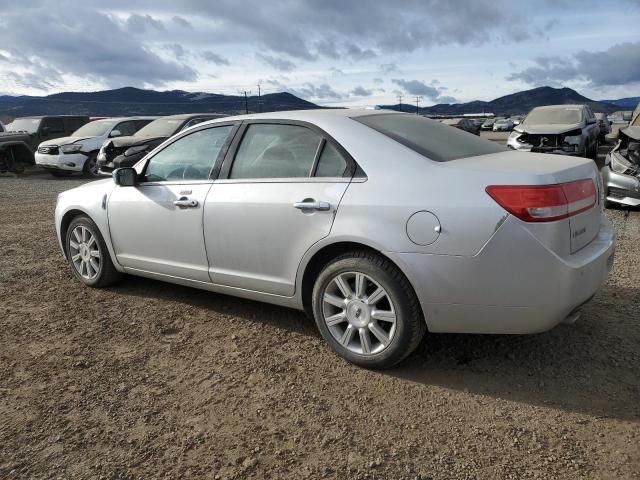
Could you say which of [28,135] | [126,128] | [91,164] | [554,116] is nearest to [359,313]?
[554,116]

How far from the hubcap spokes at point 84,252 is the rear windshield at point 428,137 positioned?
2727mm

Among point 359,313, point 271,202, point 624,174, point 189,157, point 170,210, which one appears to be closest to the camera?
point 359,313

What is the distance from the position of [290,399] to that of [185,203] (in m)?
1.68

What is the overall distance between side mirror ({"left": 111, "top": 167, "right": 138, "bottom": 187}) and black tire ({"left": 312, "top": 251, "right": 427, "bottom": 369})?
6.37 feet

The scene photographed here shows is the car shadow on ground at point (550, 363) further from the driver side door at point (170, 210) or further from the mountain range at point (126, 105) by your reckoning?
the mountain range at point (126, 105)

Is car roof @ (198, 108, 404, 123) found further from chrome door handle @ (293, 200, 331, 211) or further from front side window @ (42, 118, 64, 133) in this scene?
front side window @ (42, 118, 64, 133)

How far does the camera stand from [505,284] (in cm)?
279

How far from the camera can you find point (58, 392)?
313 centimetres

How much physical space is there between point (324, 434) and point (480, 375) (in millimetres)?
1078

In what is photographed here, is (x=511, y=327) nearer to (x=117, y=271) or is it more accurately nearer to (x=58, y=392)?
(x=58, y=392)

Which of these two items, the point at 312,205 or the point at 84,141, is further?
the point at 84,141

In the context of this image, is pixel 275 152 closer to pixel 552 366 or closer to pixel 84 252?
pixel 552 366

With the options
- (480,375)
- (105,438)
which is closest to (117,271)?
(105,438)

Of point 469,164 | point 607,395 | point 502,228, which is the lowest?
point 607,395
